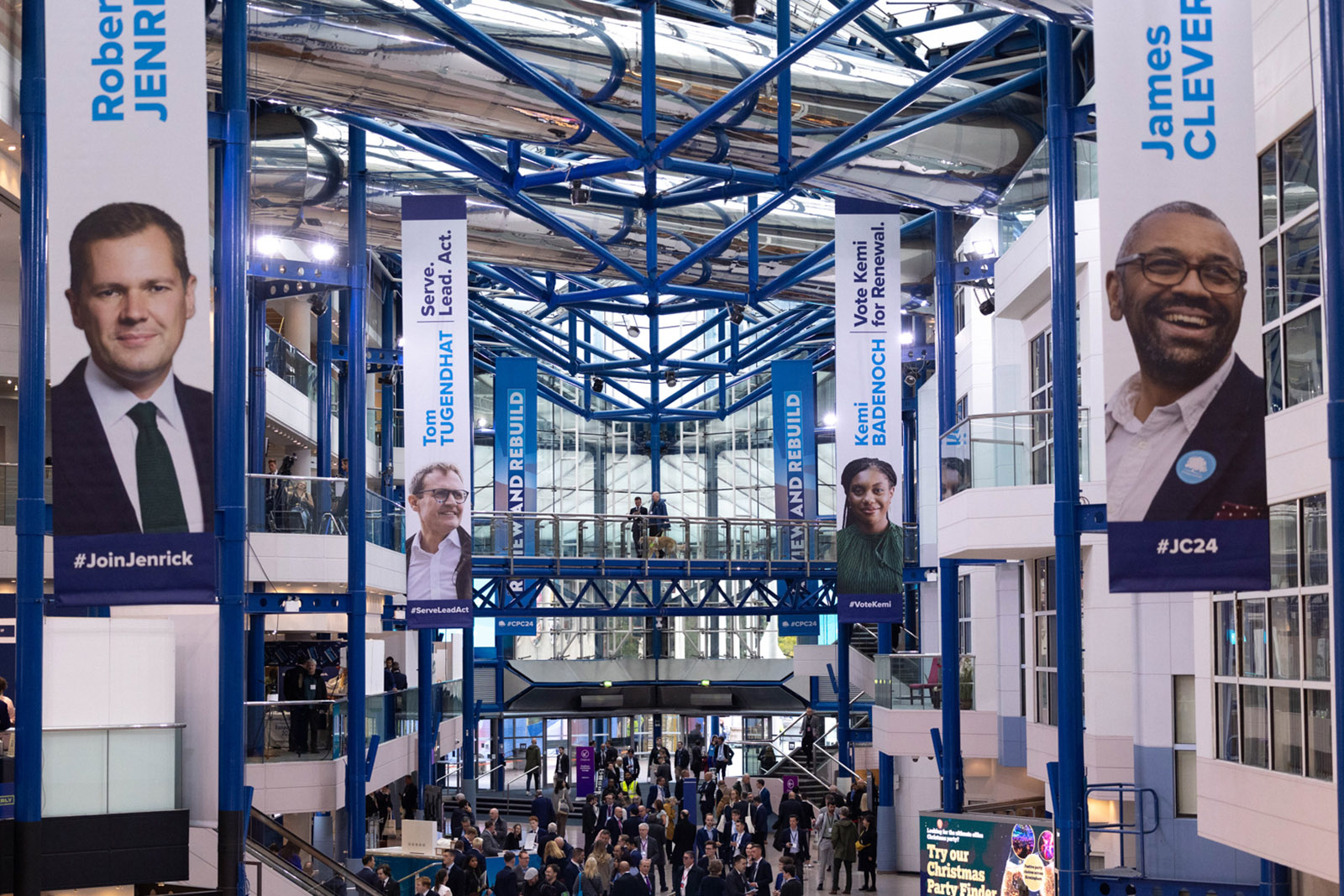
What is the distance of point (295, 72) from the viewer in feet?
53.6

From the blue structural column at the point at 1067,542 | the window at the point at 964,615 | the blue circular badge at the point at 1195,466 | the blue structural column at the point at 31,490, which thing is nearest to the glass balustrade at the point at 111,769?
the blue structural column at the point at 31,490

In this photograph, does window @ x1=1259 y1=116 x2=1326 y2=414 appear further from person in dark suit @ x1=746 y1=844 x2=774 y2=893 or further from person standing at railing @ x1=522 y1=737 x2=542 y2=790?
person standing at railing @ x1=522 y1=737 x2=542 y2=790

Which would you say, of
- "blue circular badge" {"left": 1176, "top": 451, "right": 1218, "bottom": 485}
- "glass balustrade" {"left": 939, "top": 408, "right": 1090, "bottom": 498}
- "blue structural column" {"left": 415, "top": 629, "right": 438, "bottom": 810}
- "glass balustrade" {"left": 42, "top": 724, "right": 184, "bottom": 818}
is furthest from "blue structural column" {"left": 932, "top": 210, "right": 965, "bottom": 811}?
"glass balustrade" {"left": 42, "top": 724, "right": 184, "bottom": 818}

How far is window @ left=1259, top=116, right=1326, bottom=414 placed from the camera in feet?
36.3

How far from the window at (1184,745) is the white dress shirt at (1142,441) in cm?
664

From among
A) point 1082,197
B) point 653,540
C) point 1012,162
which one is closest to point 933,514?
point 653,540

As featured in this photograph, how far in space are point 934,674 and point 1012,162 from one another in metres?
9.40

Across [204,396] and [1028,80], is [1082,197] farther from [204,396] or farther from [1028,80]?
[204,396]

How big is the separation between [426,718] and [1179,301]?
22594 mm

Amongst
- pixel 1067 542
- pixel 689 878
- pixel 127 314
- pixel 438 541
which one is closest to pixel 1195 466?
pixel 1067 542

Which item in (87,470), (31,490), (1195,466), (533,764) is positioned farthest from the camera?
(533,764)

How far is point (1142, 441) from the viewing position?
10.4 metres

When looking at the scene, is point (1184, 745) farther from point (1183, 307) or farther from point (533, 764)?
point (533, 764)

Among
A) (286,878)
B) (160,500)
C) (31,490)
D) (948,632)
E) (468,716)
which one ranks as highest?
(31,490)
